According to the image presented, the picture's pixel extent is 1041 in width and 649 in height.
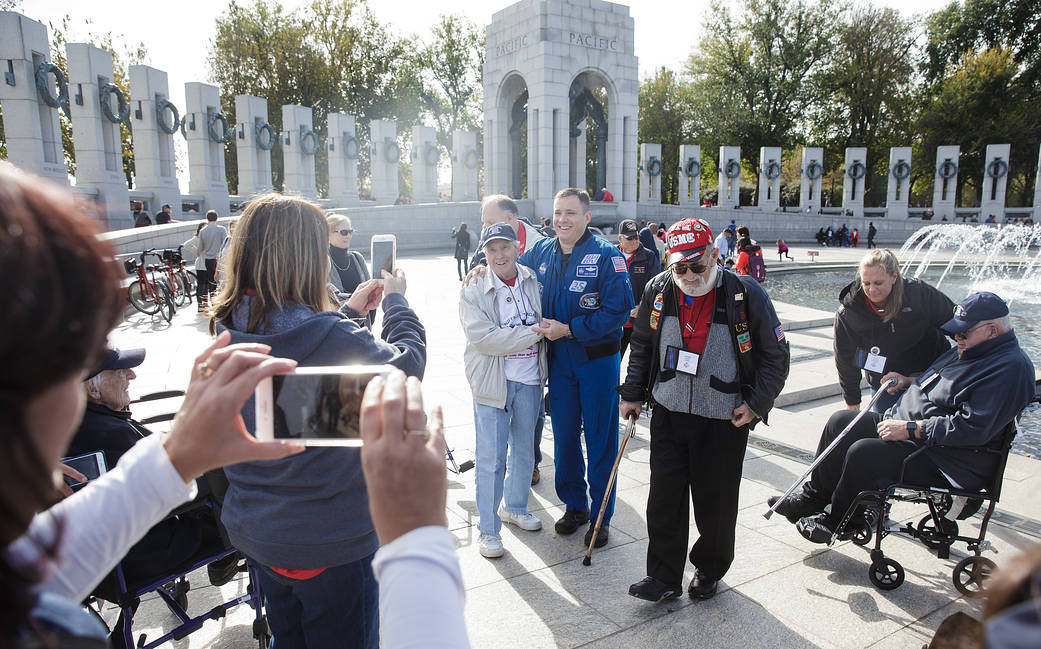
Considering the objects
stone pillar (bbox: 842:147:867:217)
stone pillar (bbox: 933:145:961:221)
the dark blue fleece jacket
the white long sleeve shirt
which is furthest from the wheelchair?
stone pillar (bbox: 933:145:961:221)

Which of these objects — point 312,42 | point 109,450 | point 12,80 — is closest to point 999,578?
point 109,450

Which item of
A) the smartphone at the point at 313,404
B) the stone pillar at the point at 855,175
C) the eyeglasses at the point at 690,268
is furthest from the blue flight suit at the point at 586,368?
the stone pillar at the point at 855,175

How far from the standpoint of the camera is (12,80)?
16.7 metres

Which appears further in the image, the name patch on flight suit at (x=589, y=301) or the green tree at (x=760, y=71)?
the green tree at (x=760, y=71)

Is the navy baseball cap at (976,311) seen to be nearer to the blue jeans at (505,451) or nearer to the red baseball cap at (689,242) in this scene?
the red baseball cap at (689,242)

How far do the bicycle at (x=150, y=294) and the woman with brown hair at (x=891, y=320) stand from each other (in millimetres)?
11574

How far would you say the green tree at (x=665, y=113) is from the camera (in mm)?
54250

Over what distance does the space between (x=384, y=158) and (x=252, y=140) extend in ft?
20.1

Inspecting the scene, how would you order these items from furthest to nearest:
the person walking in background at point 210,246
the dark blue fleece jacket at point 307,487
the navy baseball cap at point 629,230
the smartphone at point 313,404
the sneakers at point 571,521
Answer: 1. the person walking in background at point 210,246
2. the navy baseball cap at point 629,230
3. the sneakers at point 571,521
4. the dark blue fleece jacket at point 307,487
5. the smartphone at point 313,404

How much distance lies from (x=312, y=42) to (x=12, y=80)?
31310mm

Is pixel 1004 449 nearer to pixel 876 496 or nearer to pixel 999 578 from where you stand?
pixel 876 496

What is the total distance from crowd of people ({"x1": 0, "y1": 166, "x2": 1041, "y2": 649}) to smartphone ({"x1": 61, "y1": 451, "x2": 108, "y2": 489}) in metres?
0.08

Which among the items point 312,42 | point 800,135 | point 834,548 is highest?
point 312,42

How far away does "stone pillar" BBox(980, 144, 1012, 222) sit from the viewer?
124 ft
